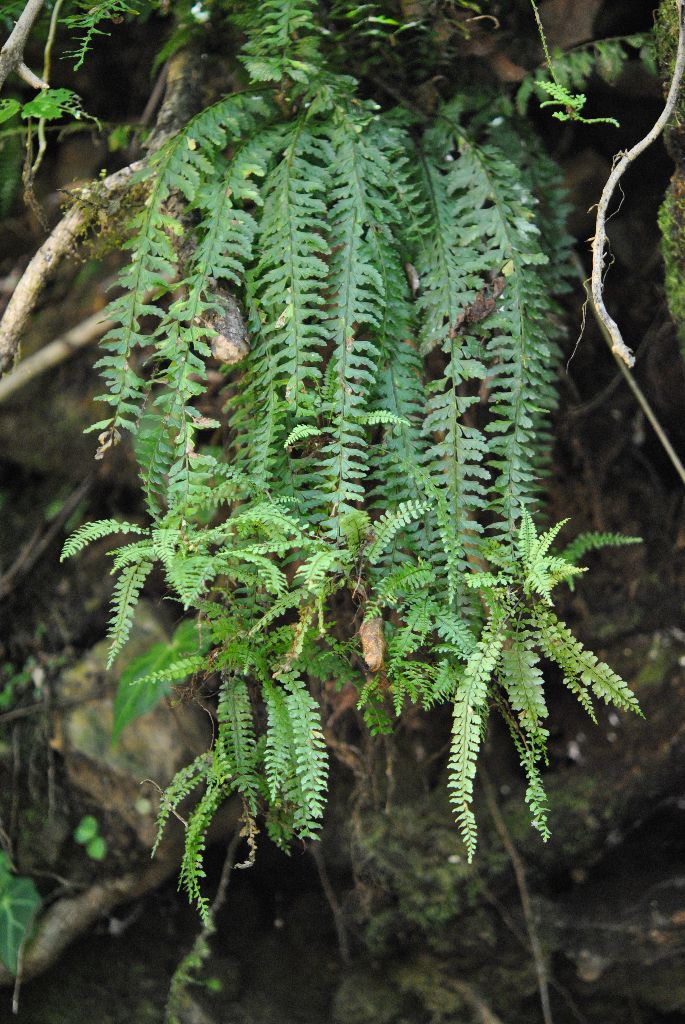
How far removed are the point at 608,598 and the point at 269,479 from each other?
1.60 m

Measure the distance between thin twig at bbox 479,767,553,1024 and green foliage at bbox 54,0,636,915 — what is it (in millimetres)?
1019

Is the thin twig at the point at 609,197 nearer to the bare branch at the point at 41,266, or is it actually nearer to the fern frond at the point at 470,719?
the fern frond at the point at 470,719

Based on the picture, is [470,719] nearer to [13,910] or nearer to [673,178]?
[673,178]

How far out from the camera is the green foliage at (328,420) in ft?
5.93

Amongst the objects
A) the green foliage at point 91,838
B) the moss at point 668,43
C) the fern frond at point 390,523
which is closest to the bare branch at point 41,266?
the fern frond at point 390,523

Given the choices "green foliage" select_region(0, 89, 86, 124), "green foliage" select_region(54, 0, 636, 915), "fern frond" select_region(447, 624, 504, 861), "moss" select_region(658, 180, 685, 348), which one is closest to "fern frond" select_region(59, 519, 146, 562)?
"green foliage" select_region(54, 0, 636, 915)

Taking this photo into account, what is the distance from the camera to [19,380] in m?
2.84

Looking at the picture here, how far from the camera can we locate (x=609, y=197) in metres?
1.86

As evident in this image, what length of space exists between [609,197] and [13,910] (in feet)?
9.56

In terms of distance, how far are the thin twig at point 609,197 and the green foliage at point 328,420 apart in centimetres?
23

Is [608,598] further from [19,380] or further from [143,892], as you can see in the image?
[19,380]

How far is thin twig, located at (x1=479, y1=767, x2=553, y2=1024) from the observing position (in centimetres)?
276

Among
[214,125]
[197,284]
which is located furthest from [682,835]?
[214,125]

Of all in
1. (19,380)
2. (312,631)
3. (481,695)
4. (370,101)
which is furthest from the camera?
(19,380)
